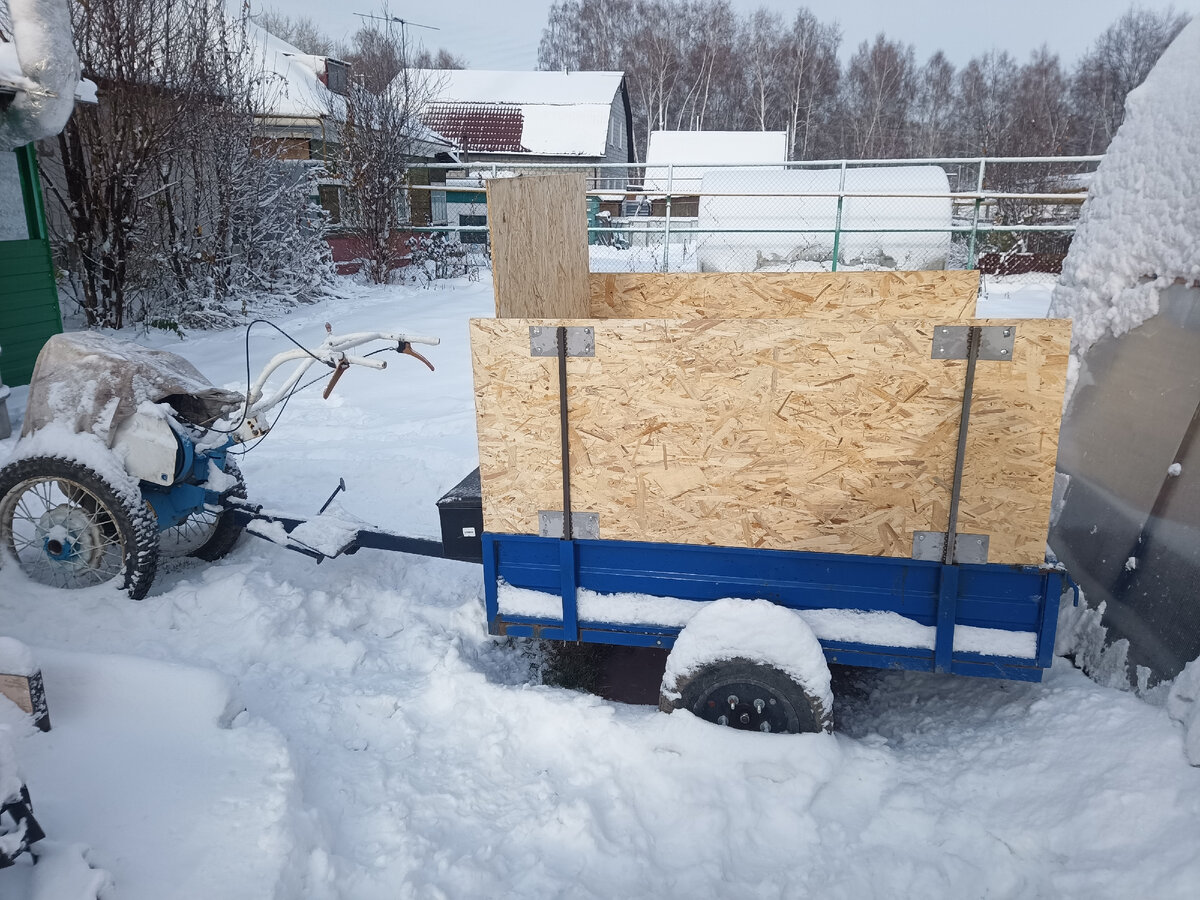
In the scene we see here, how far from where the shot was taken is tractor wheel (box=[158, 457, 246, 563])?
169 inches

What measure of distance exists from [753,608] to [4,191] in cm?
832

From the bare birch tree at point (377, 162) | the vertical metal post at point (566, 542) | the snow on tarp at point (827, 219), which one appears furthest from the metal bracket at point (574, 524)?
the bare birch tree at point (377, 162)

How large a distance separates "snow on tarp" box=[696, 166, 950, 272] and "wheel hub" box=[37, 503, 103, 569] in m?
11.5

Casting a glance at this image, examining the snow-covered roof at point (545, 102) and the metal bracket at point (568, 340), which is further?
the snow-covered roof at point (545, 102)

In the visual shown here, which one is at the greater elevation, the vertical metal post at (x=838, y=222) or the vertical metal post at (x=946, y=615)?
the vertical metal post at (x=838, y=222)

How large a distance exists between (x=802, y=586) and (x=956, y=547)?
520mm

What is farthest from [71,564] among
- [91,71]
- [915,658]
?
[91,71]

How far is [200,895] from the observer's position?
2.20 meters

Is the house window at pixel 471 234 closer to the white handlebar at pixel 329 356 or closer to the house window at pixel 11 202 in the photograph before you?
the house window at pixel 11 202

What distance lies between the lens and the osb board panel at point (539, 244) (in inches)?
132

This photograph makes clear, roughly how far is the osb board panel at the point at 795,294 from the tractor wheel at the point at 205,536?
231cm

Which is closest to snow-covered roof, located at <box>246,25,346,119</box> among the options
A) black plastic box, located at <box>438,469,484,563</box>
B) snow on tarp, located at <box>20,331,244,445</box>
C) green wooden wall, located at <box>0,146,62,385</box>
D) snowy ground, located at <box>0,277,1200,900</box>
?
green wooden wall, located at <box>0,146,62,385</box>

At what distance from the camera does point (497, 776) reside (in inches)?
113

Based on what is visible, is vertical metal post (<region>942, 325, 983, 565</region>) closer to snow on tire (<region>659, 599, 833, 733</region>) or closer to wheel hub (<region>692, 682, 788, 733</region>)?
snow on tire (<region>659, 599, 833, 733</region>)
